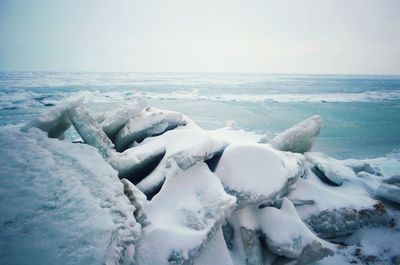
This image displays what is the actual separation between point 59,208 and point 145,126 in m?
2.16

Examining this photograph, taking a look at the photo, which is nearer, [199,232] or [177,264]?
[177,264]

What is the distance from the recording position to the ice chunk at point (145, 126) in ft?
12.8

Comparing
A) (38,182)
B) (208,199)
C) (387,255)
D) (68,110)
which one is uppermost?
(68,110)

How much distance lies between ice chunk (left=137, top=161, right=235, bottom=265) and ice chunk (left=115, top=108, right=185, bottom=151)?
1231 mm

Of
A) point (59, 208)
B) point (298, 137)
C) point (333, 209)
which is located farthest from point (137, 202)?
point (298, 137)

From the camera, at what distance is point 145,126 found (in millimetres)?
3973

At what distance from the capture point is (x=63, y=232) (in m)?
1.77

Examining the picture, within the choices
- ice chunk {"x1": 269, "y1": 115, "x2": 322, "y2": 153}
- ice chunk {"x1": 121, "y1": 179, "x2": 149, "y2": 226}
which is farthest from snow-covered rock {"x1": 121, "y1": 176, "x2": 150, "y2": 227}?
ice chunk {"x1": 269, "y1": 115, "x2": 322, "y2": 153}

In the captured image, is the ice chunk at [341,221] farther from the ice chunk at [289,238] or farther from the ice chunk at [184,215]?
the ice chunk at [184,215]

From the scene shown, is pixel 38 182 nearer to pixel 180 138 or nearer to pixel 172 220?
pixel 172 220

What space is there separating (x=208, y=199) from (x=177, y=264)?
79 centimetres

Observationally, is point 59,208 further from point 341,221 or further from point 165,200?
point 341,221

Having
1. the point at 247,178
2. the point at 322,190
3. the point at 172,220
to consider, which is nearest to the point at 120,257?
the point at 172,220

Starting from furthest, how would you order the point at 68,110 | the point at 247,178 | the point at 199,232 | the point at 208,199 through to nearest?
the point at 68,110 → the point at 247,178 → the point at 208,199 → the point at 199,232
